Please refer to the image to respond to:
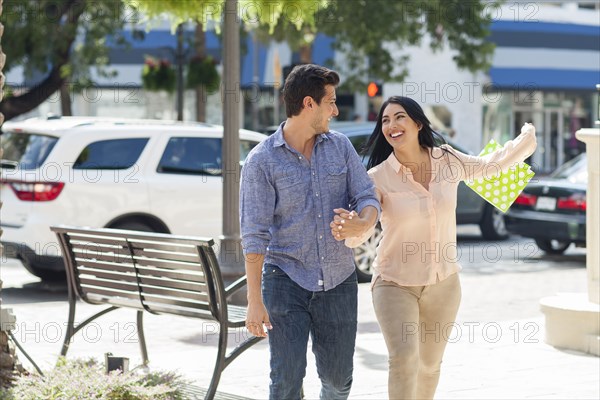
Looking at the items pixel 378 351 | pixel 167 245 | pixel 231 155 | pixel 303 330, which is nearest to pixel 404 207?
pixel 303 330

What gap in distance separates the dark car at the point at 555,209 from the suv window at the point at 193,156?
3927mm

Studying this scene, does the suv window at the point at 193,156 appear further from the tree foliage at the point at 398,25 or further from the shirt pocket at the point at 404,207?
the tree foliage at the point at 398,25

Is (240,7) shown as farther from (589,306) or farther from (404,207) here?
(404,207)

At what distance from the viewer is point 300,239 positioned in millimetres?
4676

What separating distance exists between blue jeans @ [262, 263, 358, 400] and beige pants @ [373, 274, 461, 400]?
36 cm

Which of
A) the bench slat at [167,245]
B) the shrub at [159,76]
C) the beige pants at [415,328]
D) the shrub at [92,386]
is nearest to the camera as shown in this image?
the beige pants at [415,328]

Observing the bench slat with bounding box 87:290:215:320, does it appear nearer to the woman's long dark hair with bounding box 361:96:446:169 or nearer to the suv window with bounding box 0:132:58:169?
the woman's long dark hair with bounding box 361:96:446:169

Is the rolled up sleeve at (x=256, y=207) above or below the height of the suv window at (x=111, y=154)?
above

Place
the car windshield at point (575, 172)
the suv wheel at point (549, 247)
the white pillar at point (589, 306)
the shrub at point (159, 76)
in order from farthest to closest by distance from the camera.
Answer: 1. the shrub at point (159, 76)
2. the suv wheel at point (549, 247)
3. the car windshield at point (575, 172)
4. the white pillar at point (589, 306)

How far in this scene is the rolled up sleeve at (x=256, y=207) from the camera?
15.1 feet

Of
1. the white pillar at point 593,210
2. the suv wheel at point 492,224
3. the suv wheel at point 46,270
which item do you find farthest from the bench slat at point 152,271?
the suv wheel at point 492,224

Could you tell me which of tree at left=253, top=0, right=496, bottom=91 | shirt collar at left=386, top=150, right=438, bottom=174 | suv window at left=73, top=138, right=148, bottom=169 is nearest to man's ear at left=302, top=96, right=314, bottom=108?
shirt collar at left=386, top=150, right=438, bottom=174

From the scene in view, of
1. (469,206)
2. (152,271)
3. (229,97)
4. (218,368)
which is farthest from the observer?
(469,206)

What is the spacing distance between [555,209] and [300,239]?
10.2m
